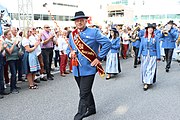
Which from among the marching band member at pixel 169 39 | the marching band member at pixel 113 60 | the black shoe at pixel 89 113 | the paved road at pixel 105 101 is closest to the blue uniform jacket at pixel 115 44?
the marching band member at pixel 113 60

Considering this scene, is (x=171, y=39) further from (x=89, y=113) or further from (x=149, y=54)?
(x=89, y=113)

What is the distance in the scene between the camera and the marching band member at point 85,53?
4.15 metres

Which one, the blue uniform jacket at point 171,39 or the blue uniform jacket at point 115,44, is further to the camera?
the blue uniform jacket at point 171,39

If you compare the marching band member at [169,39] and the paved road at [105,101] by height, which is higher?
the marching band member at [169,39]

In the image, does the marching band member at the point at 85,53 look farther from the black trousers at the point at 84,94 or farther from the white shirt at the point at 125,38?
the white shirt at the point at 125,38

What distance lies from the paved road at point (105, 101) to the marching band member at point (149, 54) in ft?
1.00

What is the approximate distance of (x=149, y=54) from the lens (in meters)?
6.54

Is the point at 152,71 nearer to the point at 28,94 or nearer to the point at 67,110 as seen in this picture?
the point at 67,110

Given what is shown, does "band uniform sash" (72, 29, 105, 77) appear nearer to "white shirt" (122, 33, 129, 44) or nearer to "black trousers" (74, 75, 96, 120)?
"black trousers" (74, 75, 96, 120)

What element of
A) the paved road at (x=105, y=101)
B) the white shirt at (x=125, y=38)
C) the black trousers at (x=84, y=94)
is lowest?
the paved road at (x=105, y=101)

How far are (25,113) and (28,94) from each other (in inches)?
54.7

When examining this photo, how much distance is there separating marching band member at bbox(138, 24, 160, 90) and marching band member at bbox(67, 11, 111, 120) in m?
2.57

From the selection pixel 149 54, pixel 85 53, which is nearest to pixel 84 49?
pixel 85 53

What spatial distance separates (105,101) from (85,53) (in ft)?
5.42
